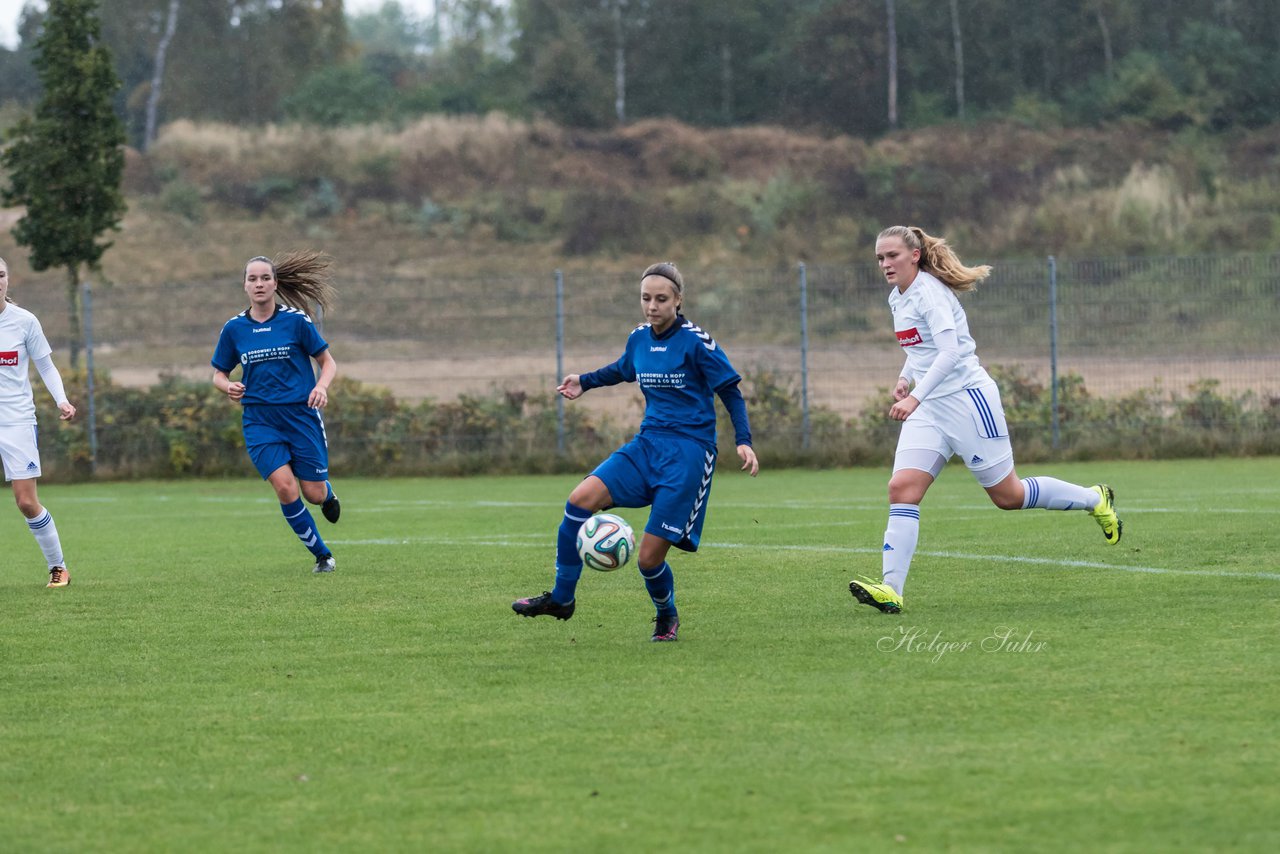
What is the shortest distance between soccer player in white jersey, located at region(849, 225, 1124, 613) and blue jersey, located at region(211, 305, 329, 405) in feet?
14.1

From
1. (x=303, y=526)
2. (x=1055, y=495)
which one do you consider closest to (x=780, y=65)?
(x=303, y=526)

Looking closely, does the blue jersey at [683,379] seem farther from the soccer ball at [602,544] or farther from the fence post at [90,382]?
the fence post at [90,382]

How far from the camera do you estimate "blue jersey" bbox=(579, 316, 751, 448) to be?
7.72 meters

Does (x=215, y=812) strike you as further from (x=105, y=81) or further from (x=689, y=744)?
(x=105, y=81)

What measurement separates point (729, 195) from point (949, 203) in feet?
20.8

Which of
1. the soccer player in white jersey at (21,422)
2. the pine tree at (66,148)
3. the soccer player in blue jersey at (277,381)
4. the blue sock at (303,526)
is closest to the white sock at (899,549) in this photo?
the blue sock at (303,526)

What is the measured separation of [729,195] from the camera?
4781 centimetres

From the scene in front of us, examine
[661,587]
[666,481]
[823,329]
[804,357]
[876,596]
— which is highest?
[823,329]

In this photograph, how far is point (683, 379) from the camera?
7727mm

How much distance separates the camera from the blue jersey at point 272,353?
431 inches

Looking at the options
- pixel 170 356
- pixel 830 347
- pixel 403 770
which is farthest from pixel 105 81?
pixel 403 770

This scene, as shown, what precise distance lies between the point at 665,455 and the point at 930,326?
1691 millimetres

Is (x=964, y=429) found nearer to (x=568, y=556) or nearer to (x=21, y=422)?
(x=568, y=556)

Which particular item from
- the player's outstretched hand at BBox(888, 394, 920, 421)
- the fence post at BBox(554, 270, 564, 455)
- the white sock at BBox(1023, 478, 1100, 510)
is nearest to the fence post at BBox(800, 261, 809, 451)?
the fence post at BBox(554, 270, 564, 455)
